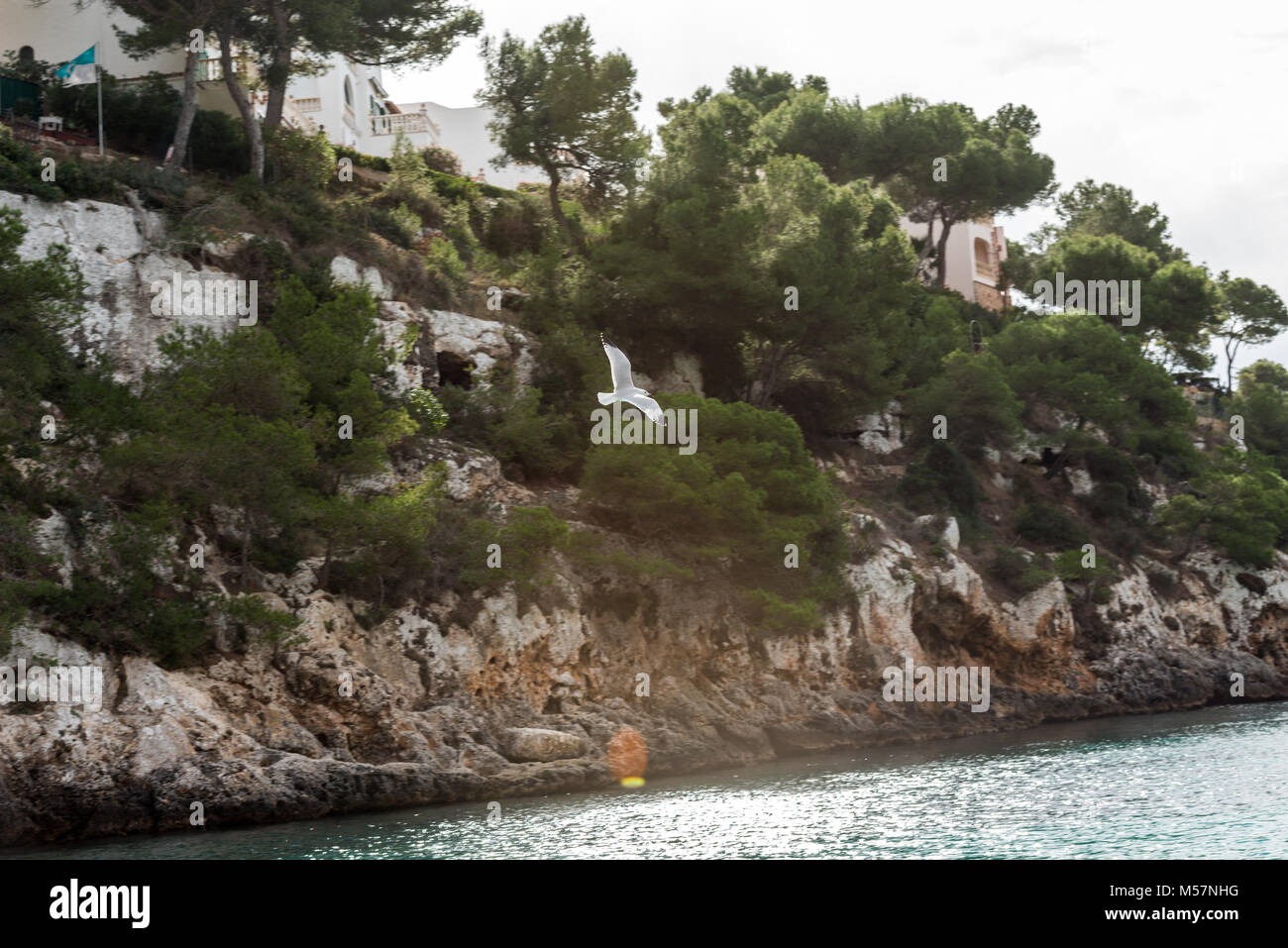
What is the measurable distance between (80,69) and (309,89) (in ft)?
39.6

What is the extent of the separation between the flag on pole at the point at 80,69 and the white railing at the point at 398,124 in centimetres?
1711

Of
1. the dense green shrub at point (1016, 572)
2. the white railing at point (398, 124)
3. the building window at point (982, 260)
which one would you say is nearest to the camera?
the dense green shrub at point (1016, 572)

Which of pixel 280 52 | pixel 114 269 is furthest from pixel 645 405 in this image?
pixel 280 52

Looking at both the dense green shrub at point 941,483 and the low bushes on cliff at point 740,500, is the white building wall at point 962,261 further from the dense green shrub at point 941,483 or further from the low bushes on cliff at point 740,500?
the low bushes on cliff at point 740,500

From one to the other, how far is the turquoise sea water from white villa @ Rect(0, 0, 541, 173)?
27.3 m

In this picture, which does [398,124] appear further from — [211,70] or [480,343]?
[480,343]

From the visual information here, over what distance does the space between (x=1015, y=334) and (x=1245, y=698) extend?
16805mm

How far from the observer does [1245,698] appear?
46469mm

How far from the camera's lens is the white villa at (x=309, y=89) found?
135 ft

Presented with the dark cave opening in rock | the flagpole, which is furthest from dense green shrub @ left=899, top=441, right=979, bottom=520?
the flagpole

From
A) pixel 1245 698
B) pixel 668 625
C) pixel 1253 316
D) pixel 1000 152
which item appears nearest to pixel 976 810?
pixel 668 625

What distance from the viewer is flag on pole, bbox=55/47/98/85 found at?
40281 mm

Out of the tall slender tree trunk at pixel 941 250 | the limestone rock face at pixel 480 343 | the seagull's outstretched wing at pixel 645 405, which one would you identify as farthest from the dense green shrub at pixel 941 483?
the seagull's outstretched wing at pixel 645 405

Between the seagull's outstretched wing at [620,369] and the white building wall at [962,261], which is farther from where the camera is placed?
the white building wall at [962,261]
